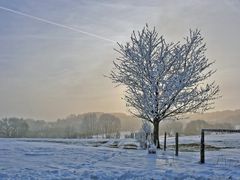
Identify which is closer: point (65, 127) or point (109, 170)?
point (109, 170)

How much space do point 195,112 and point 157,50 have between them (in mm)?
5738

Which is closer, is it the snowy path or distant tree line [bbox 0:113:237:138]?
the snowy path

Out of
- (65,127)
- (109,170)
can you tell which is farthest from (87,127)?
(109,170)

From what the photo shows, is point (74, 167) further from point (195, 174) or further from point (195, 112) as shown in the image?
point (195, 112)

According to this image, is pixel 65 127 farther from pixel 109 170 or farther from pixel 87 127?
pixel 109 170

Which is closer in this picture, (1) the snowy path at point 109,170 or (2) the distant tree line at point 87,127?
(1) the snowy path at point 109,170

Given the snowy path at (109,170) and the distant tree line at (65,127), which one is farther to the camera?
the distant tree line at (65,127)

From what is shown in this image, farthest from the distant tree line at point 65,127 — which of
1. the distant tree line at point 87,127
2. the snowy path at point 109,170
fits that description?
the snowy path at point 109,170

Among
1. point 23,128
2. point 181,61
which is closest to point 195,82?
point 181,61

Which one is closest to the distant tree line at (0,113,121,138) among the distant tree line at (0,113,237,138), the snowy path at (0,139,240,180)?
the distant tree line at (0,113,237,138)

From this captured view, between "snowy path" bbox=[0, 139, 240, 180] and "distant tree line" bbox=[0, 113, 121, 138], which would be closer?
"snowy path" bbox=[0, 139, 240, 180]

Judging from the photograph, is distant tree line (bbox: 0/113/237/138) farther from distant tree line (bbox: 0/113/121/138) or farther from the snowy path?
the snowy path

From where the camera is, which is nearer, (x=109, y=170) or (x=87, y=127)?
(x=109, y=170)

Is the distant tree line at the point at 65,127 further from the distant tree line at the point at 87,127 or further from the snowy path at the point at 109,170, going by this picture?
the snowy path at the point at 109,170
